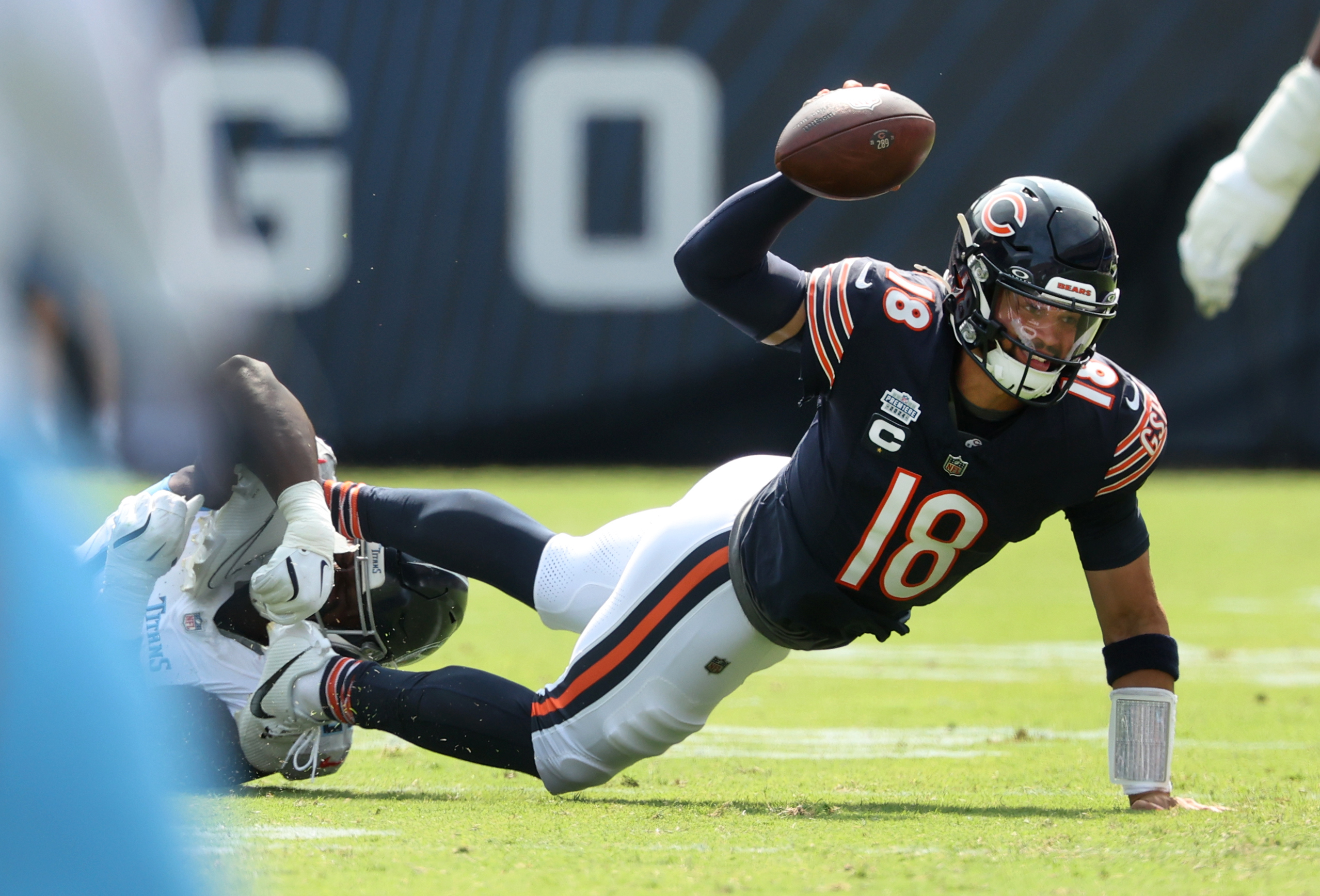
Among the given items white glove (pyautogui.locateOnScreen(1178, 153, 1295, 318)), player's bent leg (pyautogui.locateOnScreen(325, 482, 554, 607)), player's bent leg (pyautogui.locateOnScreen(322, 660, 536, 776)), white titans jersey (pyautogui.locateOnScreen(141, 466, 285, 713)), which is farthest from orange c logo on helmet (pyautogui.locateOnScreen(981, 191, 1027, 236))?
white glove (pyautogui.locateOnScreen(1178, 153, 1295, 318))

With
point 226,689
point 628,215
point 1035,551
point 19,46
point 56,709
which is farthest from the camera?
point 628,215

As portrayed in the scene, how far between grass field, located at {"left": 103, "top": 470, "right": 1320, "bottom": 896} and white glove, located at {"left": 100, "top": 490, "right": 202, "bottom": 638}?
1.29 ft

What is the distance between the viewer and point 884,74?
951cm

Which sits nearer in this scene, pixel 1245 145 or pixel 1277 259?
pixel 1245 145

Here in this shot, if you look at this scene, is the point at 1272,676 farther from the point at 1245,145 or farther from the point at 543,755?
the point at 543,755

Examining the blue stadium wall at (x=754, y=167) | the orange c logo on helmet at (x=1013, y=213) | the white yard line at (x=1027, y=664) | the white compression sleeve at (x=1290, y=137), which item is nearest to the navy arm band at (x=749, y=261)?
the orange c logo on helmet at (x=1013, y=213)

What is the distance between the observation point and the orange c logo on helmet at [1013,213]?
7.73 ft

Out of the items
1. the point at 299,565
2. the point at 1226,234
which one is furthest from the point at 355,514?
the point at 1226,234

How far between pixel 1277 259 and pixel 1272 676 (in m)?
6.02

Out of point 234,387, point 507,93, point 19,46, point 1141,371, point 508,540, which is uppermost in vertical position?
point 19,46

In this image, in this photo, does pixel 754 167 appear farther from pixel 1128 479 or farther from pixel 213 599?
pixel 1128 479

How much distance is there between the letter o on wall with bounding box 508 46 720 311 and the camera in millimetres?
9406

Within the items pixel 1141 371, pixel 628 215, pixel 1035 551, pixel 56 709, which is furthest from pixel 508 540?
pixel 1141 371

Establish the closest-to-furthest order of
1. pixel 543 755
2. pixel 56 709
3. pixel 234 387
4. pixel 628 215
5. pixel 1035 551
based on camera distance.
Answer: pixel 56 709 < pixel 234 387 < pixel 543 755 < pixel 1035 551 < pixel 628 215
